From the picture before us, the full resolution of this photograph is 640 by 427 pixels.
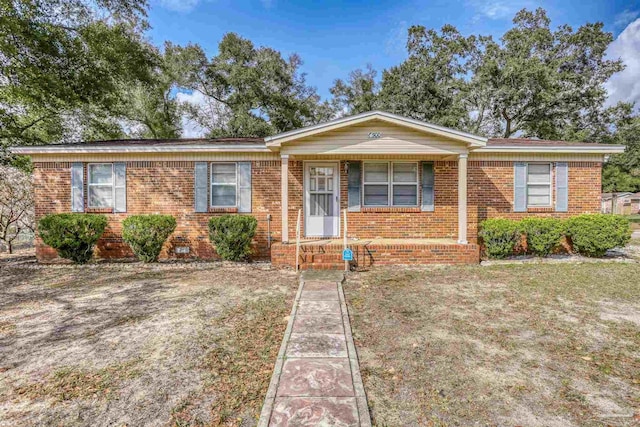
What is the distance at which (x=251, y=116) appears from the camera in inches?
859

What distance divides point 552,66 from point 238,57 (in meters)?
21.2

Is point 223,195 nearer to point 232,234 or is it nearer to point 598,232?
point 232,234

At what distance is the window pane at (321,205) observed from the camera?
9320mm

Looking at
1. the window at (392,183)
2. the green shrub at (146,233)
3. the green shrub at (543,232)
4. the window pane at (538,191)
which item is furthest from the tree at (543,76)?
the green shrub at (146,233)

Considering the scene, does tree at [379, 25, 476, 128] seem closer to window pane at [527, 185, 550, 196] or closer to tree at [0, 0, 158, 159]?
window pane at [527, 185, 550, 196]

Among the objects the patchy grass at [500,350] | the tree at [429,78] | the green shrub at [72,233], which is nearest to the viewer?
the patchy grass at [500,350]

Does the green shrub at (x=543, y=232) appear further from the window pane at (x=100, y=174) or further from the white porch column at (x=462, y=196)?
the window pane at (x=100, y=174)

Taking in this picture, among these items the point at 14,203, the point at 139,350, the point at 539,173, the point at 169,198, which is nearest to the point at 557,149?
the point at 539,173

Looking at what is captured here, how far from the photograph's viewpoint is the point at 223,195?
9141 millimetres

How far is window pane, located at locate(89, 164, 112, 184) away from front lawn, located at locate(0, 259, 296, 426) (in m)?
3.49

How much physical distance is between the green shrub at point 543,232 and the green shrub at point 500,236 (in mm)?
342

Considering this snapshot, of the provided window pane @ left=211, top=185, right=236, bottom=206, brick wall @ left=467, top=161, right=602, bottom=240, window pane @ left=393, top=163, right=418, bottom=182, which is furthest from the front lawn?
brick wall @ left=467, top=161, right=602, bottom=240

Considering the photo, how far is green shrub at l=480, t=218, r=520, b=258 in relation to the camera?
813 centimetres

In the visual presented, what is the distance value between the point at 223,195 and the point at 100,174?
363 centimetres
